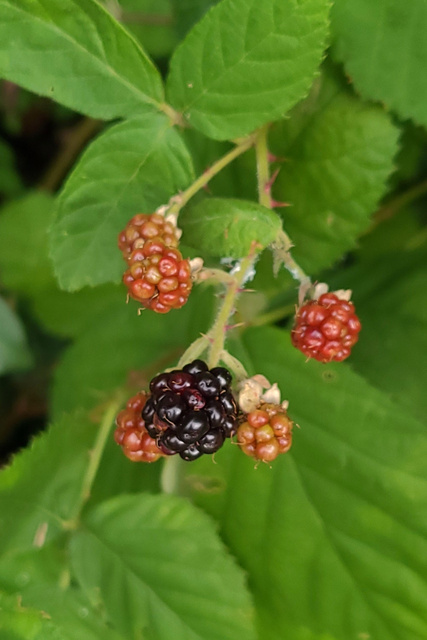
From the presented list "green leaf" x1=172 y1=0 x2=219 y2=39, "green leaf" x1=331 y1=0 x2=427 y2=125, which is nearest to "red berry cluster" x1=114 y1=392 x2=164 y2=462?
"green leaf" x1=331 y1=0 x2=427 y2=125

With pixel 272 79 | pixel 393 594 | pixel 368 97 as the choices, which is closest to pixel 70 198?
pixel 272 79

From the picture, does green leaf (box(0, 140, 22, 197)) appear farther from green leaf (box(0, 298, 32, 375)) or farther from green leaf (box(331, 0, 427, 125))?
green leaf (box(331, 0, 427, 125))

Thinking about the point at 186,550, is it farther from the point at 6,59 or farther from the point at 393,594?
the point at 6,59

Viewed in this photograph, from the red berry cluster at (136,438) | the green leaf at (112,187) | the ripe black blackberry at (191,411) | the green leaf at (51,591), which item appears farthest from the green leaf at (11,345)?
the ripe black blackberry at (191,411)

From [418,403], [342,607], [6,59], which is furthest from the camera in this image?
[418,403]

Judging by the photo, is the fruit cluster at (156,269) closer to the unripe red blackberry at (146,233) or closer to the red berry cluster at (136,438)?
the unripe red blackberry at (146,233)

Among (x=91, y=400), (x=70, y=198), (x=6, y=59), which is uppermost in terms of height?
(x=6, y=59)
